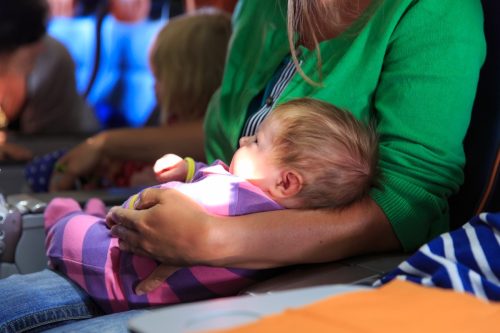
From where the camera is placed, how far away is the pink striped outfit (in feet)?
3.99

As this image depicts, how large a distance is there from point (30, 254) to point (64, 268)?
0.81 ft

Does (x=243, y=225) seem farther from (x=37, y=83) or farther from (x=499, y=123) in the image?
(x=37, y=83)

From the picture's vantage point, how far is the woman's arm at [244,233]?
3.80ft

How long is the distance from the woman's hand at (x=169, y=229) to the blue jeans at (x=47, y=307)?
0.32 feet

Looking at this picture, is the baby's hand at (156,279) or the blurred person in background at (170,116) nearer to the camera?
the baby's hand at (156,279)

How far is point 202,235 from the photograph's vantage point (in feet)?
3.77

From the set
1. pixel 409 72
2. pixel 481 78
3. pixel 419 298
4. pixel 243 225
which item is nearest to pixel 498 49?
pixel 481 78

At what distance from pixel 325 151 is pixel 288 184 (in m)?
0.08

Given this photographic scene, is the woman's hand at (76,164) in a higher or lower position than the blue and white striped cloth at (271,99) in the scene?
lower

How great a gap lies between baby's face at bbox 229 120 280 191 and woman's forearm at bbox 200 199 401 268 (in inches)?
2.5

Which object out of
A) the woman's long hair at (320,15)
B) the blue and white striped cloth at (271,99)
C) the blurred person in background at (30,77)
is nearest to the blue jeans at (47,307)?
the blue and white striped cloth at (271,99)

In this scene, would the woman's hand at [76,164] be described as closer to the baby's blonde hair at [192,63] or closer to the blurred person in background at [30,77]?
the baby's blonde hair at [192,63]

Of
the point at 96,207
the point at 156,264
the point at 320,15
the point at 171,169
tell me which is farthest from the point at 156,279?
the point at 320,15

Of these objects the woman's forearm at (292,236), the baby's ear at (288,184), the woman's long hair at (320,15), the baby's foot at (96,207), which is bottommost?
the baby's foot at (96,207)
